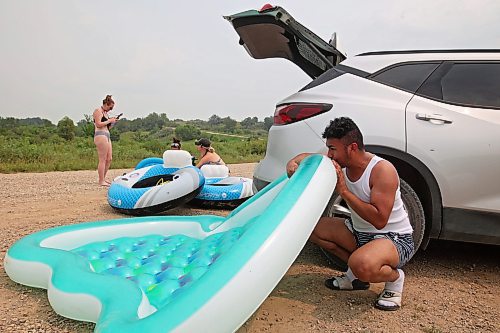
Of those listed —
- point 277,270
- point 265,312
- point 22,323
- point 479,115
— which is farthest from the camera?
point 479,115

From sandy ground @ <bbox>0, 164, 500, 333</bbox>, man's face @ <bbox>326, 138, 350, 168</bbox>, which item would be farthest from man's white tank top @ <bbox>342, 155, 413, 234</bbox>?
sandy ground @ <bbox>0, 164, 500, 333</bbox>

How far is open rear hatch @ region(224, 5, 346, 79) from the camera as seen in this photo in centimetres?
376

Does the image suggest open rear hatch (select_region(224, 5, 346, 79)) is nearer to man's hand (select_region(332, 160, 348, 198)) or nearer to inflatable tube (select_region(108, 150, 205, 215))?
man's hand (select_region(332, 160, 348, 198))

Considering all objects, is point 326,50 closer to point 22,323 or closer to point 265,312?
point 265,312

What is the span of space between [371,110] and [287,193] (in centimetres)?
138

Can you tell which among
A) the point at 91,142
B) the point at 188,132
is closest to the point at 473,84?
the point at 91,142

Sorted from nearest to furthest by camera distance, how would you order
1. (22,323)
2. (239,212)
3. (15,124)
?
(22,323) < (239,212) < (15,124)

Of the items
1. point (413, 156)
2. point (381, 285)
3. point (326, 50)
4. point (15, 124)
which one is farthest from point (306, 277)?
point (15, 124)

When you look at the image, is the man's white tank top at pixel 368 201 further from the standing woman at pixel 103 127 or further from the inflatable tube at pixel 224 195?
the standing woman at pixel 103 127

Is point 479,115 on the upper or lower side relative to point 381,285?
upper

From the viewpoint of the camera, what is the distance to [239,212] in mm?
3521

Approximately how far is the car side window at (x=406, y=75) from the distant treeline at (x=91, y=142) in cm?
101

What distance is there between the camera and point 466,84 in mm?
3379

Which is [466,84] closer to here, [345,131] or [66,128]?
[345,131]
